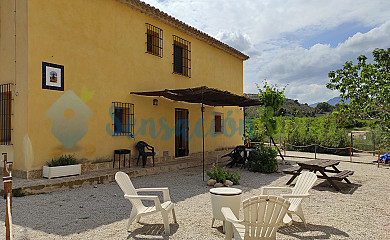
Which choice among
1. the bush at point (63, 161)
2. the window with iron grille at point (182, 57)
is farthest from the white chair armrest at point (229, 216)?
the window with iron grille at point (182, 57)

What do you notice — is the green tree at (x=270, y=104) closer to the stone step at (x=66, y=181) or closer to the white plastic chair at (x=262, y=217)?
the stone step at (x=66, y=181)

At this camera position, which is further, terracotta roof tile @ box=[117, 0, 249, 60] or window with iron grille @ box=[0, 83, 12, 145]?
terracotta roof tile @ box=[117, 0, 249, 60]

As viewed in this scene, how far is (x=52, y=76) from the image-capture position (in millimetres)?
7203

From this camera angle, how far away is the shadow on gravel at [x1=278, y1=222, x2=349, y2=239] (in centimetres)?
387

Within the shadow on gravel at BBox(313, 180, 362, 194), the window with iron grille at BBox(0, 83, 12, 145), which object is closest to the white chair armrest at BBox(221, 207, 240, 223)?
the shadow on gravel at BBox(313, 180, 362, 194)

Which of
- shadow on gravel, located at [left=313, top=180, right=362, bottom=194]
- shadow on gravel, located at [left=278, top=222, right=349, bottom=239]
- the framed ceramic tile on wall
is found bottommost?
shadow on gravel, located at [left=313, top=180, right=362, bottom=194]

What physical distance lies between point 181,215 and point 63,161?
404 cm

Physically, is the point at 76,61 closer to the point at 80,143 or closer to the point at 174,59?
the point at 80,143

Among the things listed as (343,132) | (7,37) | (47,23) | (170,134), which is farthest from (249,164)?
(343,132)

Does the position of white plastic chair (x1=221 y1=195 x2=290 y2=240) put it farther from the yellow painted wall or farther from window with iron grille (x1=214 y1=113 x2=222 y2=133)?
window with iron grille (x1=214 y1=113 x2=222 y2=133)

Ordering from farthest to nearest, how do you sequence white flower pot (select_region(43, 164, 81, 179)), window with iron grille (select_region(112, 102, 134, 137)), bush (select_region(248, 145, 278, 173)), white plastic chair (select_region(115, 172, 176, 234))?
bush (select_region(248, 145, 278, 173)) < window with iron grille (select_region(112, 102, 134, 137)) < white flower pot (select_region(43, 164, 81, 179)) < white plastic chair (select_region(115, 172, 176, 234))

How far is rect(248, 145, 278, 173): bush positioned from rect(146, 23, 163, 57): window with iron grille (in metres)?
5.19

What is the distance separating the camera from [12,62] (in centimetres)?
724

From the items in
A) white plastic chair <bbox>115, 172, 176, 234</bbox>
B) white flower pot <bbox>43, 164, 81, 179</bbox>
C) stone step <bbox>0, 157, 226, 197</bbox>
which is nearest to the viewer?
white plastic chair <bbox>115, 172, 176, 234</bbox>
